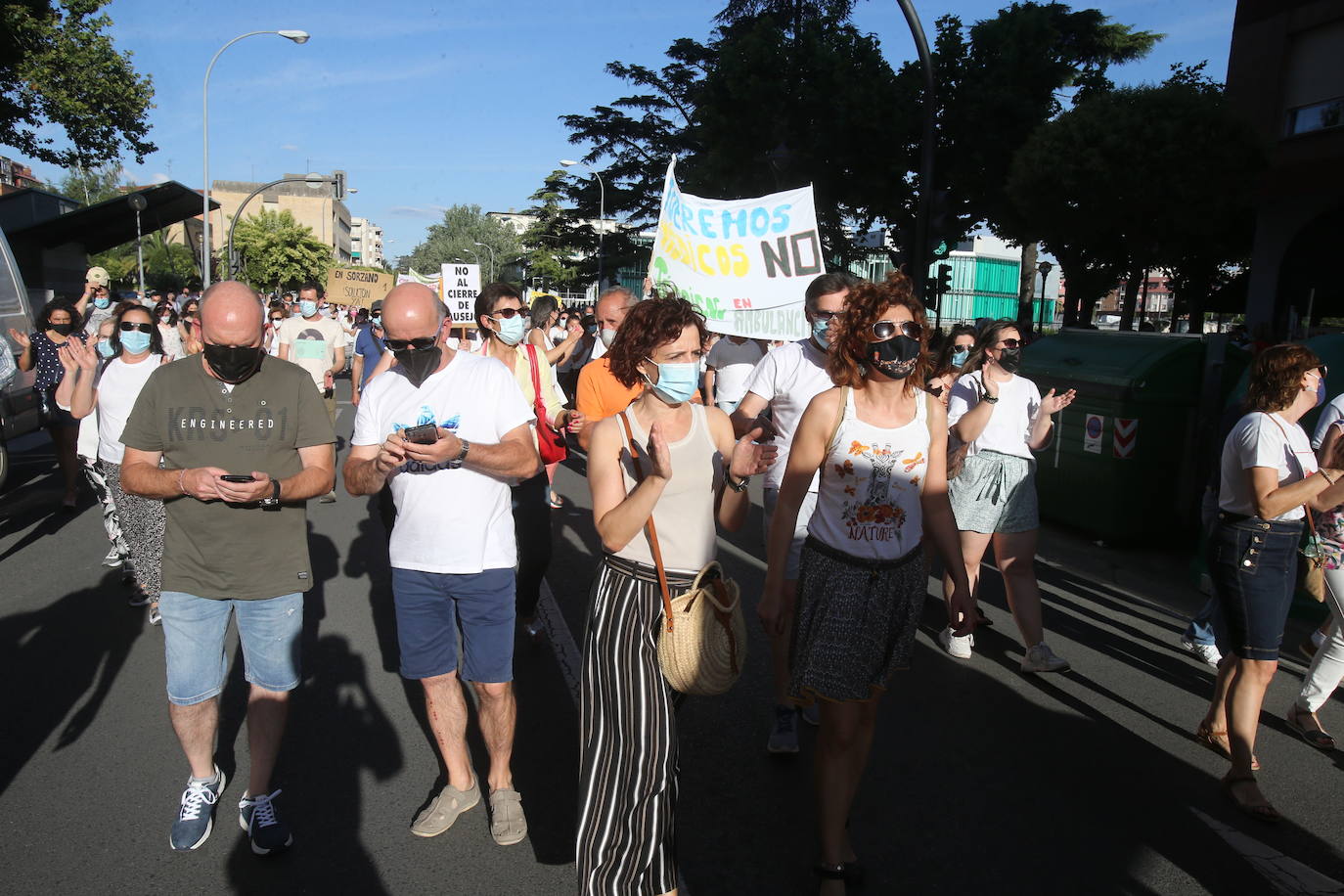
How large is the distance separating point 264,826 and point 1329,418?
4.51 metres

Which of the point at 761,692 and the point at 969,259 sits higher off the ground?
the point at 969,259

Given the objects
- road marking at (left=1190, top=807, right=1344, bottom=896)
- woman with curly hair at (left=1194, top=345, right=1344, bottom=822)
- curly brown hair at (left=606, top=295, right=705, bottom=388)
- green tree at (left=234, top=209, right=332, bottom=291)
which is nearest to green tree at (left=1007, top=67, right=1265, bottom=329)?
woman with curly hair at (left=1194, top=345, right=1344, bottom=822)

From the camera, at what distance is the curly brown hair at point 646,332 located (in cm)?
284

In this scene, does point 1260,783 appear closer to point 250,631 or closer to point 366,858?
point 366,858

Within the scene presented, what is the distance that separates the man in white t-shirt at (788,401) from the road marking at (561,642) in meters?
1.01

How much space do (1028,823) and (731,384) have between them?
3185 mm

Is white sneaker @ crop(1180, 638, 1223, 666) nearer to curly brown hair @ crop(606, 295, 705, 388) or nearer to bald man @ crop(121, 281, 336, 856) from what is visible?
curly brown hair @ crop(606, 295, 705, 388)

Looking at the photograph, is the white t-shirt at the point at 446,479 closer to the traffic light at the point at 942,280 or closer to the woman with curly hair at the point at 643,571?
Result: the woman with curly hair at the point at 643,571

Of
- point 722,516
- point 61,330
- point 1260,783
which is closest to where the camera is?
point 722,516

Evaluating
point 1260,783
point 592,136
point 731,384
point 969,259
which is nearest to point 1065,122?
point 731,384

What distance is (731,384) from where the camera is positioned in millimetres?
5969

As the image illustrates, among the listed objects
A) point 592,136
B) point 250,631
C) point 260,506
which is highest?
point 592,136

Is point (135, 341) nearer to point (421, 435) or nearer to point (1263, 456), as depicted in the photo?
point (421, 435)

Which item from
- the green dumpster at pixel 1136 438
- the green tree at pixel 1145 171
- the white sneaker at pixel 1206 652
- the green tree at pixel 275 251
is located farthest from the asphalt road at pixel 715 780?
the green tree at pixel 275 251
